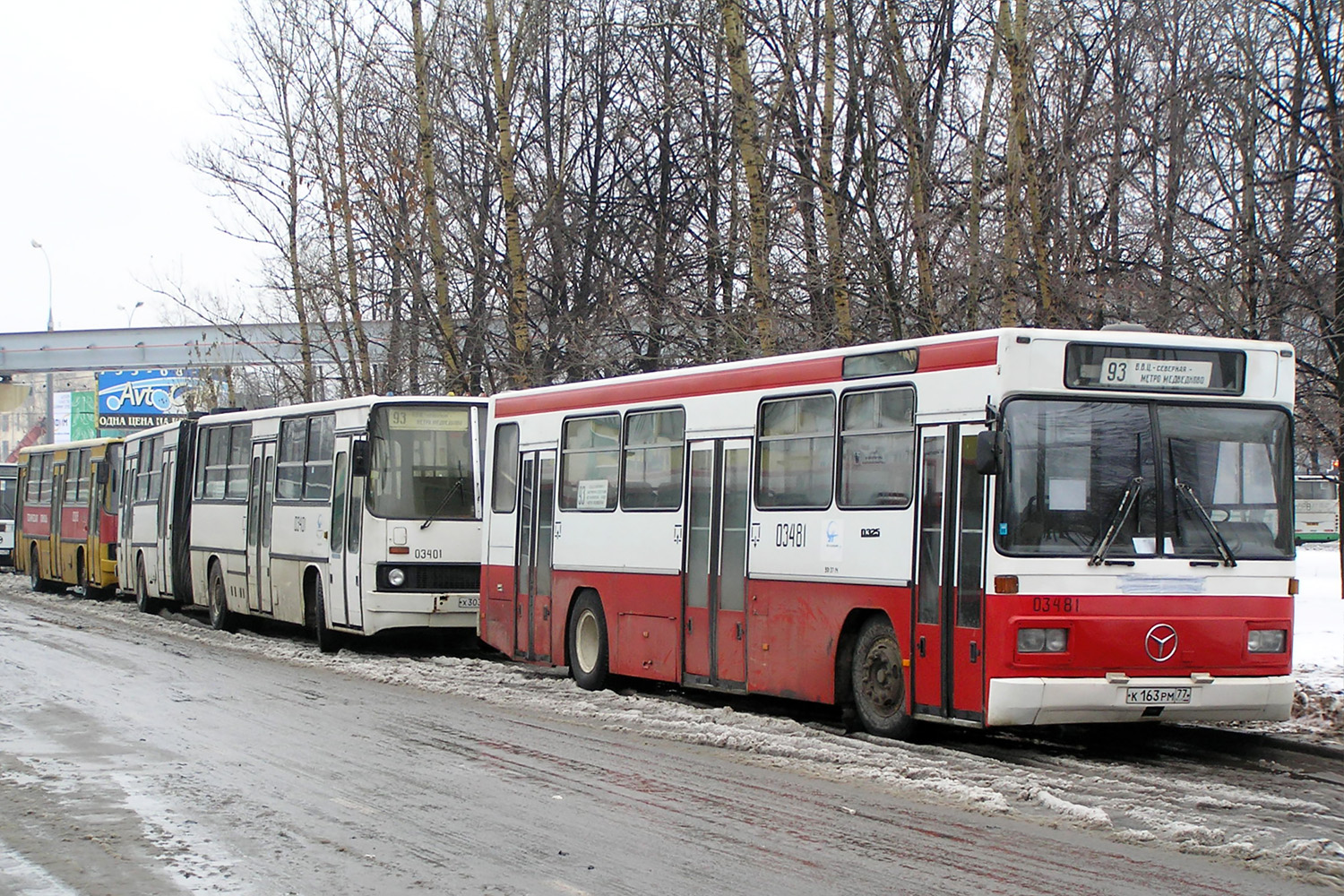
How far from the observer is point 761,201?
66.9 feet

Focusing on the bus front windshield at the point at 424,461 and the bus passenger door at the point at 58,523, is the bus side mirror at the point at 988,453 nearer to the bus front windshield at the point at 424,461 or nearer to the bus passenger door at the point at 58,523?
the bus front windshield at the point at 424,461

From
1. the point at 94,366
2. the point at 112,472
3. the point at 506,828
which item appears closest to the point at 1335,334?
the point at 506,828

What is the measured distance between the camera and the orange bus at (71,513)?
107ft

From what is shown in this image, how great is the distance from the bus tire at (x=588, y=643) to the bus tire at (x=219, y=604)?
32.9 ft

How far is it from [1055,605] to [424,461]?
10424mm

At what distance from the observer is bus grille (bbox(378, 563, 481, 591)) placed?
1900 centimetres

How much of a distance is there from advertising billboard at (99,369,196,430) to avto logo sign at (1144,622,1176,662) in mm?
59149

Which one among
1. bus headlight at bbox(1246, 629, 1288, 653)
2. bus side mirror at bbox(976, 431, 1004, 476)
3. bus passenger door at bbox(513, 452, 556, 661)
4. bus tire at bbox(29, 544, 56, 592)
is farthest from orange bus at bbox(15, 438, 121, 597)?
bus headlight at bbox(1246, 629, 1288, 653)

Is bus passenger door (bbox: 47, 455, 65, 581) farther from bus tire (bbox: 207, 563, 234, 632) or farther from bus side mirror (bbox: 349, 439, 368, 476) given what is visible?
bus side mirror (bbox: 349, 439, 368, 476)

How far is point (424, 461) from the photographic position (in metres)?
19.4

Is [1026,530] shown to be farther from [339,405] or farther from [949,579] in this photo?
[339,405]

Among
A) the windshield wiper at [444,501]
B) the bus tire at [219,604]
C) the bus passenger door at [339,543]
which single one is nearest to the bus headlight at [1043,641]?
the windshield wiper at [444,501]

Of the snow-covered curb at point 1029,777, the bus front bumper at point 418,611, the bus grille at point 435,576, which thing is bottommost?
the snow-covered curb at point 1029,777

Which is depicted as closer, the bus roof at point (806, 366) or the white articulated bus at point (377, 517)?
the bus roof at point (806, 366)
